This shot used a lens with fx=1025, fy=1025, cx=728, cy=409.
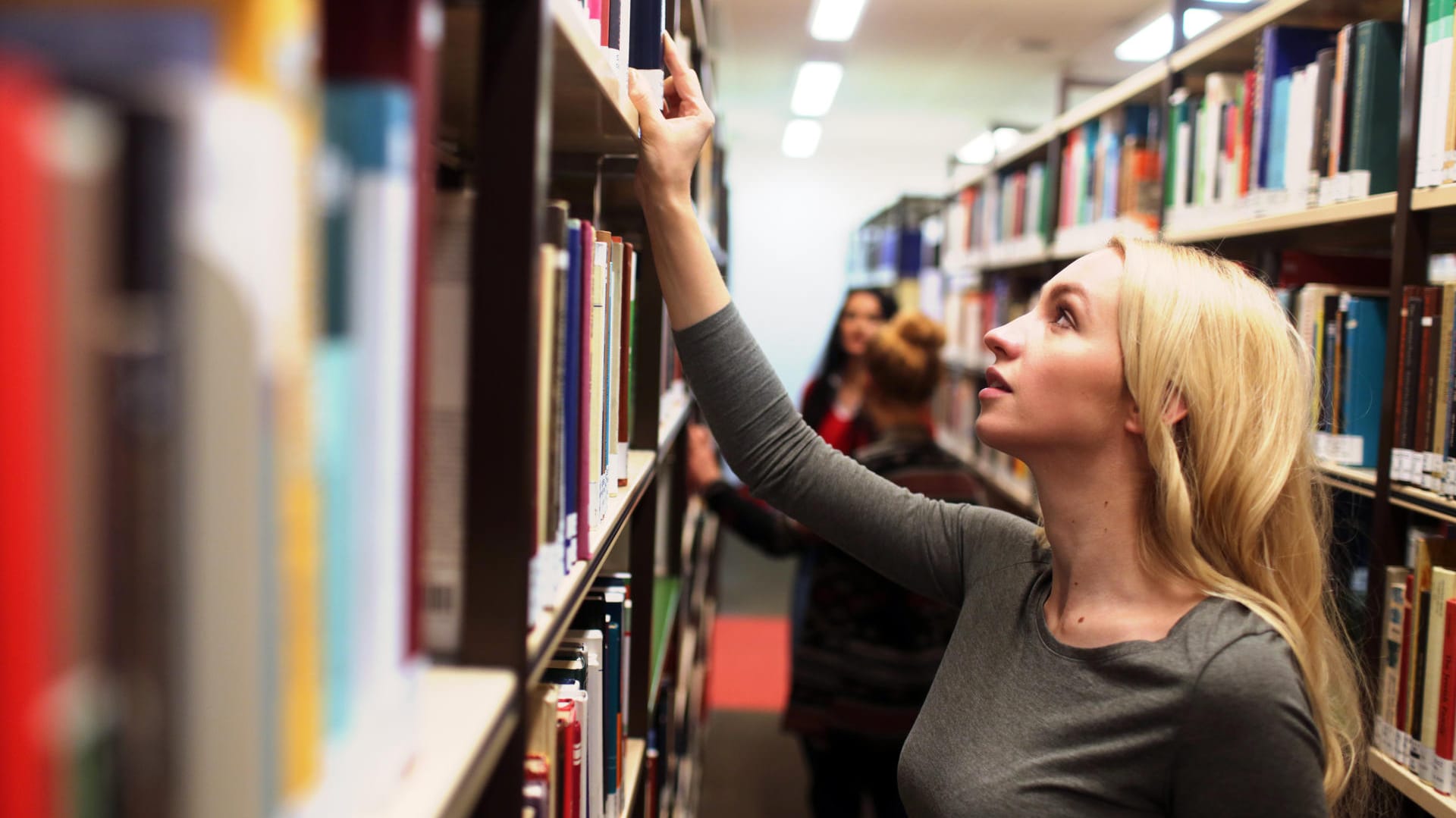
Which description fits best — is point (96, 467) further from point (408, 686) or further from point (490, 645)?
point (490, 645)

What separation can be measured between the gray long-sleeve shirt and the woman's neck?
0.03 meters

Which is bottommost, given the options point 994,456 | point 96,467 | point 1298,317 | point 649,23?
point 994,456

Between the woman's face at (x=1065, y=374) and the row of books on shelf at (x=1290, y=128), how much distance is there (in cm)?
99

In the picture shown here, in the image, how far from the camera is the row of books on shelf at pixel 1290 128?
6.17 feet

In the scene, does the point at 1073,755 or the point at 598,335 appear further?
the point at 1073,755

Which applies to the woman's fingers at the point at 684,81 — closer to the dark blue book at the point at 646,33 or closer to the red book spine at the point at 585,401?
the dark blue book at the point at 646,33

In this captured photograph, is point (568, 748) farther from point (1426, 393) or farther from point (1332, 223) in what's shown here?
point (1332, 223)

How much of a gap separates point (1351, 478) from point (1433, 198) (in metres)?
0.51

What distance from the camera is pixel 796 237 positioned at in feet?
31.8

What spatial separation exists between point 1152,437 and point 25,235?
1.12 metres

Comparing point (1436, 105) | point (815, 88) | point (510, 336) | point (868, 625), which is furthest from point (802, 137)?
point (510, 336)

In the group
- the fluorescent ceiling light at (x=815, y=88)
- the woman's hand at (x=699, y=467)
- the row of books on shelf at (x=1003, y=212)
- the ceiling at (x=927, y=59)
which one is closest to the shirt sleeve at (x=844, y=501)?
the woman's hand at (x=699, y=467)

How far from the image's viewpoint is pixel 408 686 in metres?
0.43

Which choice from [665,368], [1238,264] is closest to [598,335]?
[1238,264]
